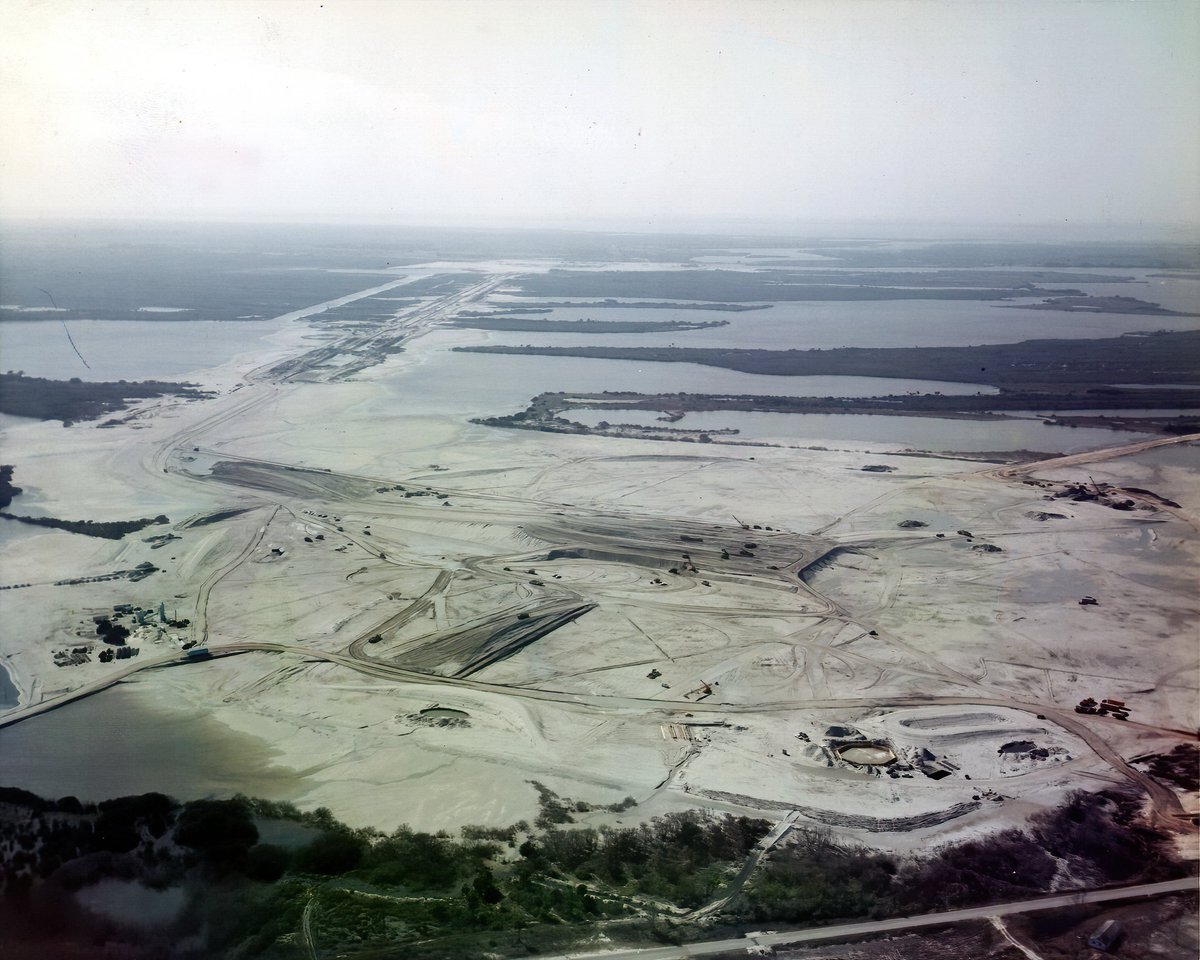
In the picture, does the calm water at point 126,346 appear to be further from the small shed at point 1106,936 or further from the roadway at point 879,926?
the small shed at point 1106,936

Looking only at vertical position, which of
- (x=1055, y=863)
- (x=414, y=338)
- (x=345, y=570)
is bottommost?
(x=1055, y=863)

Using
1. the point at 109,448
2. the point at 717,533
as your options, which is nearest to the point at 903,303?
the point at 717,533

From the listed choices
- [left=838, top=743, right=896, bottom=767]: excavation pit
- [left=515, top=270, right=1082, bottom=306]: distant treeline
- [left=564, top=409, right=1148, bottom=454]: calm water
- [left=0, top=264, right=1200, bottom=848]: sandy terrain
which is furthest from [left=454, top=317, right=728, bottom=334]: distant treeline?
[left=838, top=743, right=896, bottom=767]: excavation pit

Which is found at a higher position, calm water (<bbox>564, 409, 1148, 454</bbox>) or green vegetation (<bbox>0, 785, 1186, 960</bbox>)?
calm water (<bbox>564, 409, 1148, 454</bbox>)

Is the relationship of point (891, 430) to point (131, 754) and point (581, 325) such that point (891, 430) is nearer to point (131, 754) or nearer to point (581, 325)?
point (131, 754)

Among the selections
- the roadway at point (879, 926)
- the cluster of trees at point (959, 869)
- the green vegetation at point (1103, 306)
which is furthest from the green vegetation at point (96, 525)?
the green vegetation at point (1103, 306)

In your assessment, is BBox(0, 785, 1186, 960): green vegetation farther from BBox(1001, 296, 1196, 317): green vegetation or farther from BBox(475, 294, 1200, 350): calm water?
BBox(1001, 296, 1196, 317): green vegetation

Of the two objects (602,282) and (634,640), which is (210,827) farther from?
(602,282)
